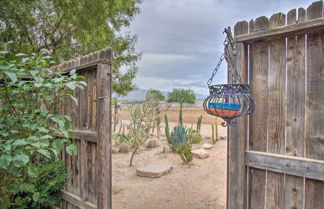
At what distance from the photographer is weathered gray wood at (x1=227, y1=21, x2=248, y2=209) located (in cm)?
160

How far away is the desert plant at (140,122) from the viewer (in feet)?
16.8

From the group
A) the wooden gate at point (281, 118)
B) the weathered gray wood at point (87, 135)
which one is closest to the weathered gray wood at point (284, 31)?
the wooden gate at point (281, 118)

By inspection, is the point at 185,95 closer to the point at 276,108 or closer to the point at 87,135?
the point at 87,135

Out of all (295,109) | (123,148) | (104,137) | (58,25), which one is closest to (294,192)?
(295,109)

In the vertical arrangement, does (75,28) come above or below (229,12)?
above

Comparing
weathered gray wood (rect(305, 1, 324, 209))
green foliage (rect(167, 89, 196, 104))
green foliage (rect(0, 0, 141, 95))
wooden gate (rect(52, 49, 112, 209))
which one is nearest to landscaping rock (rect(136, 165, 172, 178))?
wooden gate (rect(52, 49, 112, 209))

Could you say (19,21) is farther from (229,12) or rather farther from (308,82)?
(308,82)

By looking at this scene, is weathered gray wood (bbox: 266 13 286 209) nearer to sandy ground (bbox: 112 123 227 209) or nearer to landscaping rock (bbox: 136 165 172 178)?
sandy ground (bbox: 112 123 227 209)

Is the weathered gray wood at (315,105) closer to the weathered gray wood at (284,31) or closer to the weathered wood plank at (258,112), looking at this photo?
the weathered gray wood at (284,31)

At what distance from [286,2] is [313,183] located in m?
1.41

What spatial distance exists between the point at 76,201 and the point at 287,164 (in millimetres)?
2145

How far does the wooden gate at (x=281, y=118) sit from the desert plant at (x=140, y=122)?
3.59 m

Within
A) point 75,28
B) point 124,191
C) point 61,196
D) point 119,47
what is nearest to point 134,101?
point 119,47

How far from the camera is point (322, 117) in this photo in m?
1.30
